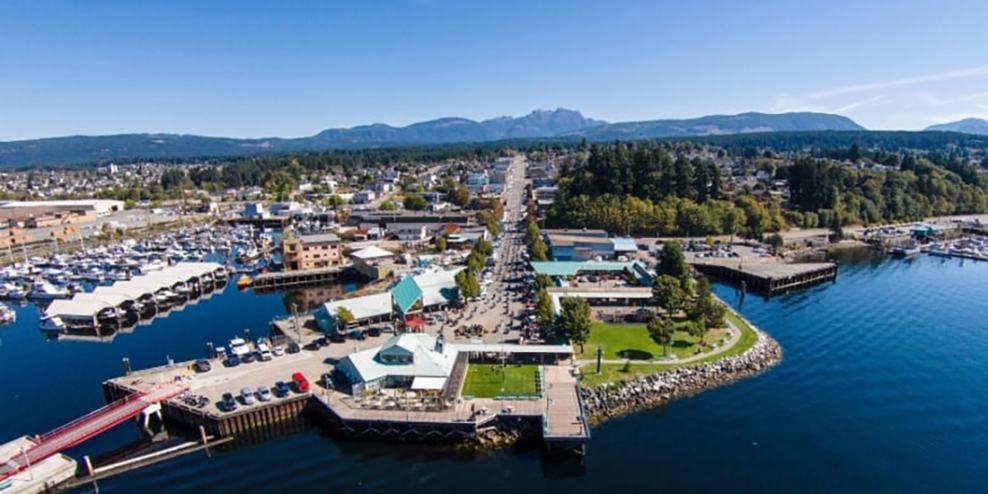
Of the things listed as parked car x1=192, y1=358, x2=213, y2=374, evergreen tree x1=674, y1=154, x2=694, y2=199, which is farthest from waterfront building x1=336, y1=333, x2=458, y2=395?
evergreen tree x1=674, y1=154, x2=694, y2=199

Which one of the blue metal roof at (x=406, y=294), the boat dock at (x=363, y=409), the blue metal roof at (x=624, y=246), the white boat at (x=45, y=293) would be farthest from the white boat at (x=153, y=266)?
the blue metal roof at (x=624, y=246)

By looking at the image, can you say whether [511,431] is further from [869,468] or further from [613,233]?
[613,233]

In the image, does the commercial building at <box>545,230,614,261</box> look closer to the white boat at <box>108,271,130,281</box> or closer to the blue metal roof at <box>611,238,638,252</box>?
the blue metal roof at <box>611,238,638,252</box>

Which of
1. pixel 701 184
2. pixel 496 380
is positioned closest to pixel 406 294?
pixel 496 380

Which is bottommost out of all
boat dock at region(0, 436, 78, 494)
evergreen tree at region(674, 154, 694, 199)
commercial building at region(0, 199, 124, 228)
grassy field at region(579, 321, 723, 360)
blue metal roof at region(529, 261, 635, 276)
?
boat dock at region(0, 436, 78, 494)

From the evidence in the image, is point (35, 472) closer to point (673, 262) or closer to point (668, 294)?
point (668, 294)

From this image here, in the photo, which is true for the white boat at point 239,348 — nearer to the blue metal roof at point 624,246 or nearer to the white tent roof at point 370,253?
the white tent roof at point 370,253

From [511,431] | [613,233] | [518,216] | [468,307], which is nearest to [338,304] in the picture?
[468,307]
